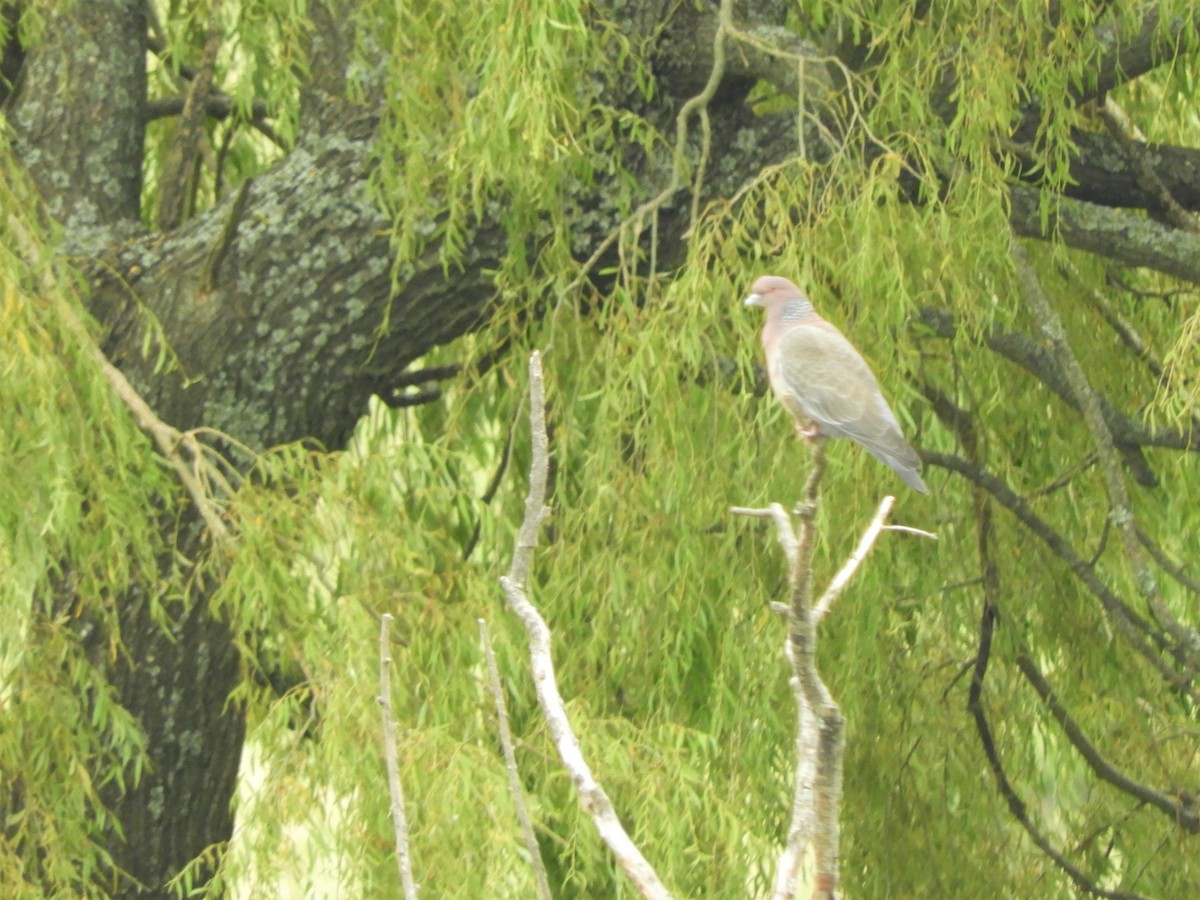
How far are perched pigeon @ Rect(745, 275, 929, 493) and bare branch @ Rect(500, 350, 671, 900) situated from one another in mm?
→ 1012

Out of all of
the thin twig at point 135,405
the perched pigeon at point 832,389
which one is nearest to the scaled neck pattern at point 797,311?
the perched pigeon at point 832,389

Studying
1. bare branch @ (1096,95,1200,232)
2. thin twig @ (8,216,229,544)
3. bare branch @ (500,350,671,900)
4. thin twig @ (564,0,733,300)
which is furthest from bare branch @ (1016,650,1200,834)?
bare branch @ (500,350,671,900)

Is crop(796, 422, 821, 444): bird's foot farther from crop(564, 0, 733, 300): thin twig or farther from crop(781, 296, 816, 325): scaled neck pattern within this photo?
crop(564, 0, 733, 300): thin twig

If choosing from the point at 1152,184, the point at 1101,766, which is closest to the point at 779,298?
the point at 1152,184

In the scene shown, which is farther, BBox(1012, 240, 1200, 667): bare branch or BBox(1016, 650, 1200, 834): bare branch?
BBox(1016, 650, 1200, 834): bare branch

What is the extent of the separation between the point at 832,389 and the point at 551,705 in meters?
1.14

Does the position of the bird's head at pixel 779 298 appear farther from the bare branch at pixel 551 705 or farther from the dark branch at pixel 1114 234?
the bare branch at pixel 551 705

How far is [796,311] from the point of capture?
232 cm

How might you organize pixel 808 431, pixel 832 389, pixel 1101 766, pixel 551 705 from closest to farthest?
pixel 551 705, pixel 808 431, pixel 832 389, pixel 1101 766

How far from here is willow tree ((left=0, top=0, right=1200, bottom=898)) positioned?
2400 millimetres

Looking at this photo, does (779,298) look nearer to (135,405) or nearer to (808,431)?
(808,431)

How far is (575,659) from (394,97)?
988 millimetres

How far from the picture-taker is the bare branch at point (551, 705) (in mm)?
1096

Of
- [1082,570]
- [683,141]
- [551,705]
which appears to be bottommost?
[1082,570]
